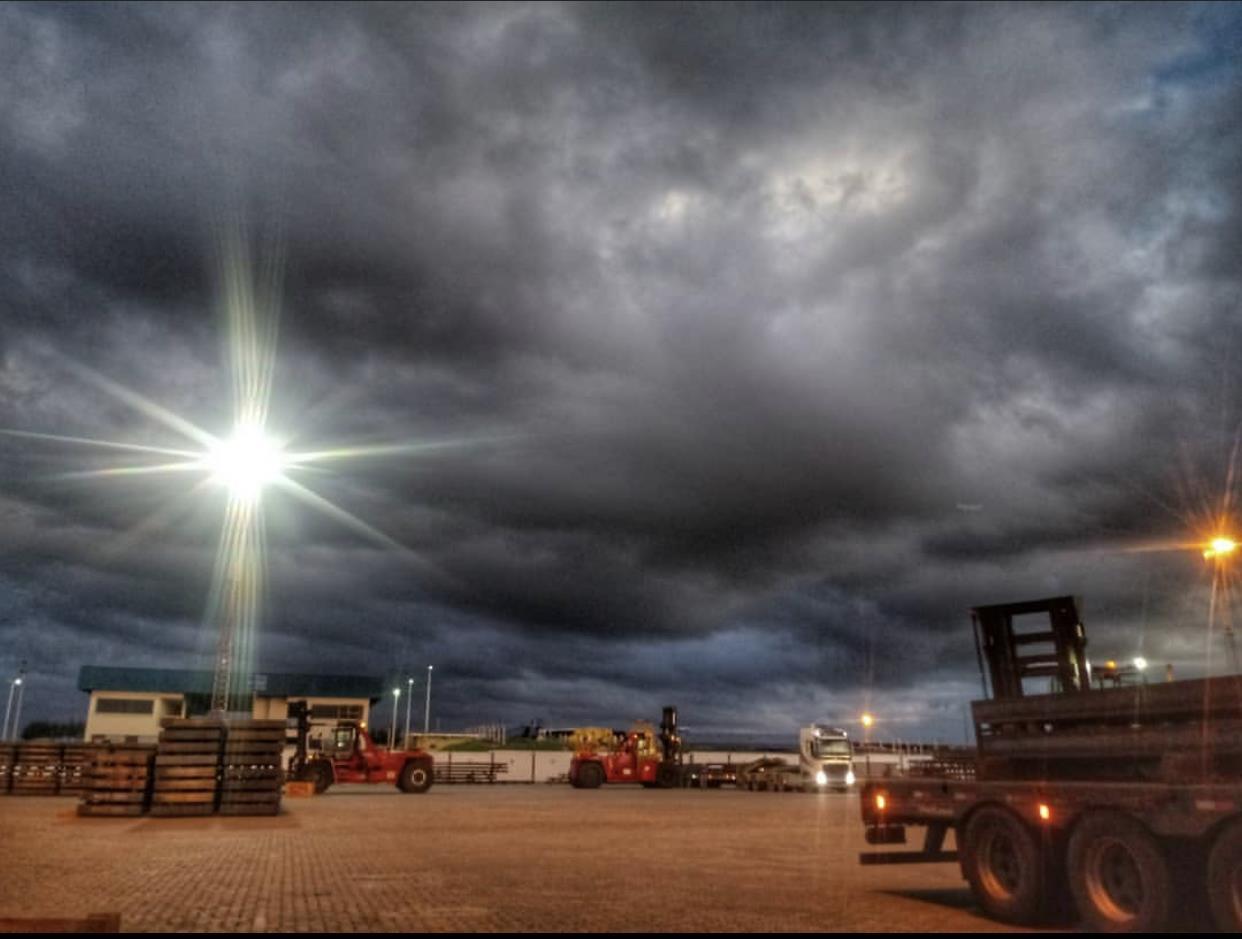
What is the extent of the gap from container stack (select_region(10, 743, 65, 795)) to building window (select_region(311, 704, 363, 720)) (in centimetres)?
4476

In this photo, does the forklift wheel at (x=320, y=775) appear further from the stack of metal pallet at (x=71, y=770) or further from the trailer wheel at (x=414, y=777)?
the stack of metal pallet at (x=71, y=770)

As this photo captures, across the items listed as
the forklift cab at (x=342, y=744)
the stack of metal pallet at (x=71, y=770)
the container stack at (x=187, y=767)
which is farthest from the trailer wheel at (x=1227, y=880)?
the stack of metal pallet at (x=71, y=770)

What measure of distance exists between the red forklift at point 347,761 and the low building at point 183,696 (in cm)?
3936

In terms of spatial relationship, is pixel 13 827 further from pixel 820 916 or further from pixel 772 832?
pixel 820 916

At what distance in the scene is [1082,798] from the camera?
30.0 ft

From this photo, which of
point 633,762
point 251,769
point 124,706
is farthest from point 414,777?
point 124,706

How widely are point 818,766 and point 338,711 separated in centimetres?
4912

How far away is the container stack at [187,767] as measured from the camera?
75.5 ft

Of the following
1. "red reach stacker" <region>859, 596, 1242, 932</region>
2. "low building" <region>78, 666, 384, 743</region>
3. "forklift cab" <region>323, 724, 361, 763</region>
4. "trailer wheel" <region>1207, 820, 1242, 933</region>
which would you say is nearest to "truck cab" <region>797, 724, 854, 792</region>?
"forklift cab" <region>323, 724, 361, 763</region>

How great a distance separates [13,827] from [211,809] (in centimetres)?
432

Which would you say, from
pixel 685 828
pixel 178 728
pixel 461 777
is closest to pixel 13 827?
pixel 178 728

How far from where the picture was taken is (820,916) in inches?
391

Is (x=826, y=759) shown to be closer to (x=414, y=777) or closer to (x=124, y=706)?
(x=414, y=777)

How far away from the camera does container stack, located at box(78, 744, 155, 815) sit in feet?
75.4
